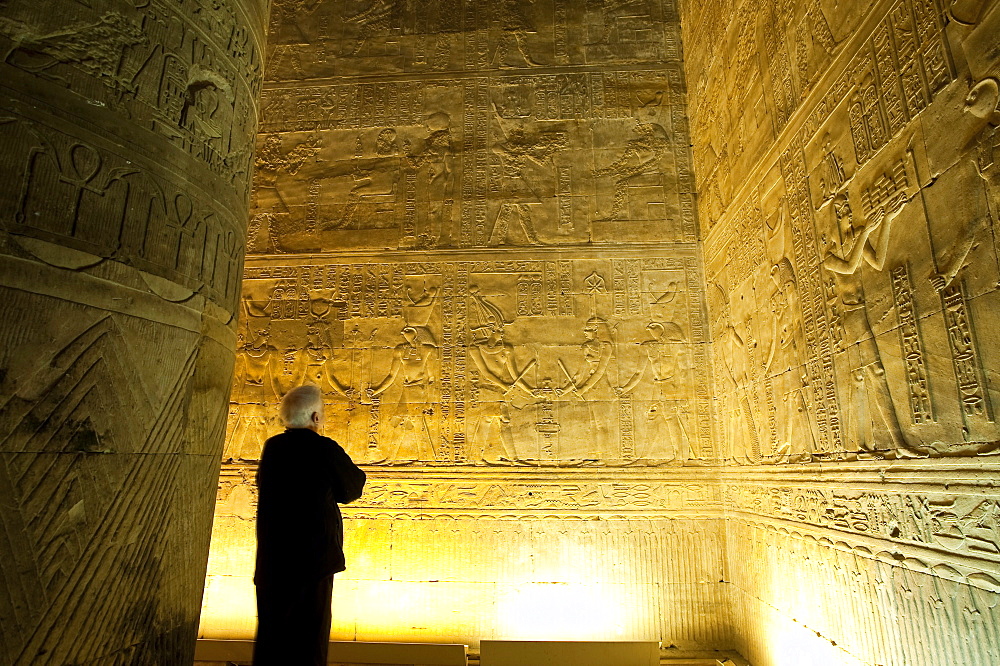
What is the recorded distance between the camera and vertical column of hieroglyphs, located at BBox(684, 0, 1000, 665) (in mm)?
1975

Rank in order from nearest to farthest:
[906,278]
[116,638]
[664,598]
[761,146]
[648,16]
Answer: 1. [116,638]
2. [906,278]
3. [761,146]
4. [664,598]
5. [648,16]

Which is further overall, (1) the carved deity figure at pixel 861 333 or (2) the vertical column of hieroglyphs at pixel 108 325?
(1) the carved deity figure at pixel 861 333

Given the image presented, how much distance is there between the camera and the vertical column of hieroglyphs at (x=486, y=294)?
4453mm

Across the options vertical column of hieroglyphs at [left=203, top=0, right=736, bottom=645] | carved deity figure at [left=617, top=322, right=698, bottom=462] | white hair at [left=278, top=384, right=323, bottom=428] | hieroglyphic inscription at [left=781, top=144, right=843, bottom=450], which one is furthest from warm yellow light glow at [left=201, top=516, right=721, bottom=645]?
white hair at [left=278, top=384, right=323, bottom=428]

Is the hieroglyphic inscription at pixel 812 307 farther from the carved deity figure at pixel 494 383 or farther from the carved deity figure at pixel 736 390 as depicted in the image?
the carved deity figure at pixel 494 383

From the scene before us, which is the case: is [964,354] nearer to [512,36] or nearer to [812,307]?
[812,307]

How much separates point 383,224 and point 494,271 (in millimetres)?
1055

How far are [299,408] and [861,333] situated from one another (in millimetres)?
2490

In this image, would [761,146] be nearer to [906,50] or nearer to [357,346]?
[906,50]

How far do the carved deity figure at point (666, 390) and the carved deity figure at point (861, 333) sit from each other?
1890 mm

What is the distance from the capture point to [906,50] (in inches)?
91.4

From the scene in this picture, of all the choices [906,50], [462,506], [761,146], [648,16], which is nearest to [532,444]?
[462,506]

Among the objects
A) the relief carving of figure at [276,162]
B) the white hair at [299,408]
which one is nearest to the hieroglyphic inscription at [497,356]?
the relief carving of figure at [276,162]

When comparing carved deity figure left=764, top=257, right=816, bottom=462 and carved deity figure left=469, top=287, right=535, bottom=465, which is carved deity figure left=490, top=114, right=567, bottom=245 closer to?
carved deity figure left=469, top=287, right=535, bottom=465
